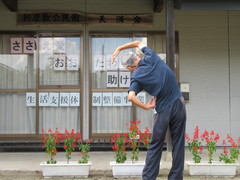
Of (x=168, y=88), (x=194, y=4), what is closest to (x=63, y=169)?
(x=168, y=88)

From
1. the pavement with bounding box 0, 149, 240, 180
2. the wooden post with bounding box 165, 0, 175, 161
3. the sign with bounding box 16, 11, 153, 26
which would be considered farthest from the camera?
the sign with bounding box 16, 11, 153, 26

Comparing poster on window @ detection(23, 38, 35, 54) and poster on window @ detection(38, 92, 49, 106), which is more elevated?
poster on window @ detection(23, 38, 35, 54)

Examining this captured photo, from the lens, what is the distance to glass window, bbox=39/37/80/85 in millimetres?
7793

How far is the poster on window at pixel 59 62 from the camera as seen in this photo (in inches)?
307

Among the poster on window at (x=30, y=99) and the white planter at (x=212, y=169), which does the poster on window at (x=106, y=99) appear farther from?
the white planter at (x=212, y=169)

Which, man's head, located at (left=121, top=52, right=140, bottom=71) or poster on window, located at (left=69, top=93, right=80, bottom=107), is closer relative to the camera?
man's head, located at (left=121, top=52, right=140, bottom=71)

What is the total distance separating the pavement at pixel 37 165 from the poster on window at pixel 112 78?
160 cm

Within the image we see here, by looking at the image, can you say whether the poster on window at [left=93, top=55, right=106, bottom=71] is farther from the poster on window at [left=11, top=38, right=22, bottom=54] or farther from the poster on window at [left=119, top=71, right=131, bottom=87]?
the poster on window at [left=11, top=38, right=22, bottom=54]

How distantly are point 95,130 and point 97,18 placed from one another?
2.64 m

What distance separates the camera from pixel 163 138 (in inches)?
144

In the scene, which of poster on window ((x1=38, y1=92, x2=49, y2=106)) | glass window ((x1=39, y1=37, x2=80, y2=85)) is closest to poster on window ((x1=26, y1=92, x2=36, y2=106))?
poster on window ((x1=38, y1=92, x2=49, y2=106))

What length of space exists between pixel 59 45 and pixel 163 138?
4834 millimetres

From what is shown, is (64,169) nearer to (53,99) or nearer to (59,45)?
(53,99)

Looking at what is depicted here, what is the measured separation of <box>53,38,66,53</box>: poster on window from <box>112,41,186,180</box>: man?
14.2ft
